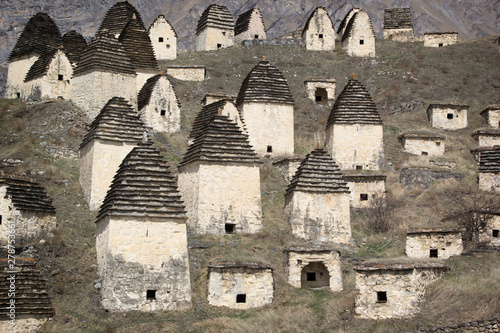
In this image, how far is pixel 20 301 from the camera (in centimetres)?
2127

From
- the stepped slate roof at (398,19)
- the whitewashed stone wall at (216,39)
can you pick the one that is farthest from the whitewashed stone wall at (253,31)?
the stepped slate roof at (398,19)

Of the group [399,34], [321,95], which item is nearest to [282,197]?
[321,95]

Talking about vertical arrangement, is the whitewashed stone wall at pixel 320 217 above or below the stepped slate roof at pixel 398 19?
below

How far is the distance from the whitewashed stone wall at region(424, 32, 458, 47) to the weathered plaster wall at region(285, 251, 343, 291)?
34.9 metres

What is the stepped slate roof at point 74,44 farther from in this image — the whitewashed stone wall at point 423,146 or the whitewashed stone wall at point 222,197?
the whitewashed stone wall at point 423,146

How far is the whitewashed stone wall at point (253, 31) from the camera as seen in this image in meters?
58.0

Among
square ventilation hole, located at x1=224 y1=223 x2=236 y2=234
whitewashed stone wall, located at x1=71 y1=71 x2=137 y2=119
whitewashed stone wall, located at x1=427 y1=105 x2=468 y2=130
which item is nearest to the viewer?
square ventilation hole, located at x1=224 y1=223 x2=236 y2=234

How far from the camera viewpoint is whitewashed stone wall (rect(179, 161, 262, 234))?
27906 millimetres

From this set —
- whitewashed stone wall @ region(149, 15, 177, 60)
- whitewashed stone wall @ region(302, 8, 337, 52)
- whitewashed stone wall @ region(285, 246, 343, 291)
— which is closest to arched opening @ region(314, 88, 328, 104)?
whitewashed stone wall @ region(302, 8, 337, 52)

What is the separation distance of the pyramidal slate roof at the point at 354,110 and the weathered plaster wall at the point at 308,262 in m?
13.2

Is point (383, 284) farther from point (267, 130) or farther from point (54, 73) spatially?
point (54, 73)

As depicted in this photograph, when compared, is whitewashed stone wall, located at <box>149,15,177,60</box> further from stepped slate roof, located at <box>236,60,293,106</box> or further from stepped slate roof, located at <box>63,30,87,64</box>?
stepped slate roof, located at <box>236,60,293,106</box>

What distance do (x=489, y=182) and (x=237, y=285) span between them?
50.8 feet

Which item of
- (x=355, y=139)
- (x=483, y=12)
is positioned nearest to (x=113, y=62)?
(x=355, y=139)
